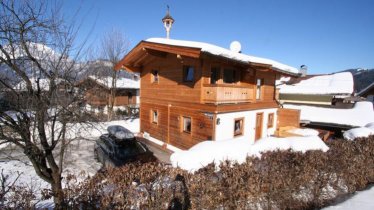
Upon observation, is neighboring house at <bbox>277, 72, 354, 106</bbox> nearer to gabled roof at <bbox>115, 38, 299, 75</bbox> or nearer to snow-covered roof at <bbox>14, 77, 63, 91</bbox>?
gabled roof at <bbox>115, 38, 299, 75</bbox>

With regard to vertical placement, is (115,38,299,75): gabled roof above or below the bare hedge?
above

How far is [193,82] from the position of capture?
1255 cm

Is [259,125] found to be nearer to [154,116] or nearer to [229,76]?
[229,76]

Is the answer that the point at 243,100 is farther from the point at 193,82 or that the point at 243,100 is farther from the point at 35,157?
the point at 35,157

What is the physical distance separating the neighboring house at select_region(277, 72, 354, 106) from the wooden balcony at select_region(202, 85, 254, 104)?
14.2 metres

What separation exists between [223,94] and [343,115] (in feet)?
43.7

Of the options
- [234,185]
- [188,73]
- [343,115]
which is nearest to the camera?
[234,185]

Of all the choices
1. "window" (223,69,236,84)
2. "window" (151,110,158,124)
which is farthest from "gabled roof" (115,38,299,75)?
"window" (151,110,158,124)

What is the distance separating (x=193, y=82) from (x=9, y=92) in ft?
28.8

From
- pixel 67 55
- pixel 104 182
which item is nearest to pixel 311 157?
pixel 104 182

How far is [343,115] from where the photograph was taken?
724 inches

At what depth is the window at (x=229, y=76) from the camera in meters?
13.9

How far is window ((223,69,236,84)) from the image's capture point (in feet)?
45.6

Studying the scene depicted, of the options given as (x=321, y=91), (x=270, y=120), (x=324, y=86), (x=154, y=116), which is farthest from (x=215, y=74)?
(x=324, y=86)
